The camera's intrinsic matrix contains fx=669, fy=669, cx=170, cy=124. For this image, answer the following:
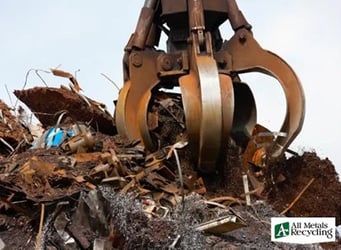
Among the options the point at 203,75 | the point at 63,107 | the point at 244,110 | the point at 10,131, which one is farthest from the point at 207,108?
the point at 10,131

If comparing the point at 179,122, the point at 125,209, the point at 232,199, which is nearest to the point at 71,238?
the point at 125,209

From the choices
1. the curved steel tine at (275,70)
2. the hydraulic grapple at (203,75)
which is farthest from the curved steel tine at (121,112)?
the curved steel tine at (275,70)

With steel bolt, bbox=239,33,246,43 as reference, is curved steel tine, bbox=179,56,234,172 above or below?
below

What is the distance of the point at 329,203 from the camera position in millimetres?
2697

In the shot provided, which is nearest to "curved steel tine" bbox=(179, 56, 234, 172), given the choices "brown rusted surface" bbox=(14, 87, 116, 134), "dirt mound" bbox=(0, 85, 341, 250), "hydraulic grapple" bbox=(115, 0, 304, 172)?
"hydraulic grapple" bbox=(115, 0, 304, 172)

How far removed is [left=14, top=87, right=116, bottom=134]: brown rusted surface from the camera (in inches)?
124

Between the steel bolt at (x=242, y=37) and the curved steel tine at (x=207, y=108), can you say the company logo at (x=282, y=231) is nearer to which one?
the curved steel tine at (x=207, y=108)

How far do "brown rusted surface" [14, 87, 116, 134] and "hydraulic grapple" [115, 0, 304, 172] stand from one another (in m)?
0.26

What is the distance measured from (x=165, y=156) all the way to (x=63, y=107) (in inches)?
33.9

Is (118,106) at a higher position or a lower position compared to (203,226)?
higher

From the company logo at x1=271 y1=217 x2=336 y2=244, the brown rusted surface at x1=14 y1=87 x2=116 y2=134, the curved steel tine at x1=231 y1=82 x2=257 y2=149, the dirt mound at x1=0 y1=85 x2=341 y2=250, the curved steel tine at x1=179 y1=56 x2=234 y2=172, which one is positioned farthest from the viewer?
the brown rusted surface at x1=14 y1=87 x2=116 y2=134

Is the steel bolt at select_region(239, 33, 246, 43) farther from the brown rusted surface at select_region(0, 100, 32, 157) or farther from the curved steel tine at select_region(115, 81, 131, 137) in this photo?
the brown rusted surface at select_region(0, 100, 32, 157)

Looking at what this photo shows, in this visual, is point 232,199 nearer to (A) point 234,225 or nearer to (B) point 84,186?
(A) point 234,225

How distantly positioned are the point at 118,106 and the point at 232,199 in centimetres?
69
